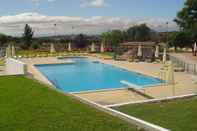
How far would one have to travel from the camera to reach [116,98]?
1031 cm

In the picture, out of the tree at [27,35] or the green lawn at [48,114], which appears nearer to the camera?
the green lawn at [48,114]

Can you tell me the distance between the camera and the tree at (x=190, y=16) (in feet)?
95.8

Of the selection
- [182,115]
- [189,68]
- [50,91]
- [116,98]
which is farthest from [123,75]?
[182,115]

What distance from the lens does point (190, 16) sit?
97.9 feet

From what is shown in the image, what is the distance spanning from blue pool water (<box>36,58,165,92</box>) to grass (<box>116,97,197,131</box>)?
5.95m

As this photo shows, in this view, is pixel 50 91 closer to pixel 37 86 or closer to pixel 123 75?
pixel 37 86

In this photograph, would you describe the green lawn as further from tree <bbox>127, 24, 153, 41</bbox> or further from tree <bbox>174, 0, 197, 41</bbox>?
tree <bbox>127, 24, 153, 41</bbox>

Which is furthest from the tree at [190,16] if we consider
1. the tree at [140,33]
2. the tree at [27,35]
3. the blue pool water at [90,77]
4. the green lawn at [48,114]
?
the green lawn at [48,114]

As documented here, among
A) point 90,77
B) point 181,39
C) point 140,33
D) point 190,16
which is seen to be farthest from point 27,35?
point 90,77

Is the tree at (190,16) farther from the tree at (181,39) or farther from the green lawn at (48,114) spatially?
the green lawn at (48,114)

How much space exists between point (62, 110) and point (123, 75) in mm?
11888

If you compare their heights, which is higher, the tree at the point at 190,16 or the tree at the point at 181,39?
the tree at the point at 190,16

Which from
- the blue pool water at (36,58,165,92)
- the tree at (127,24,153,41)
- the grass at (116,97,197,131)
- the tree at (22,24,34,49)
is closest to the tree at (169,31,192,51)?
the tree at (127,24,153,41)

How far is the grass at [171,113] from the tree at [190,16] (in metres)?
22.0
